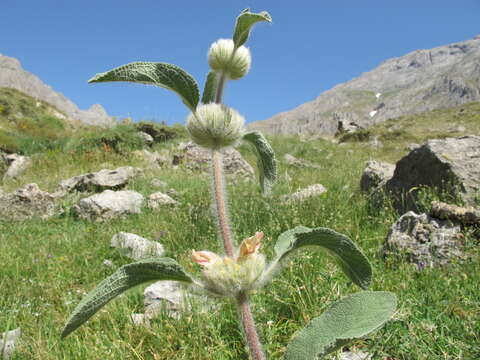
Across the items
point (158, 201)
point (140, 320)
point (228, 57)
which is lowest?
point (140, 320)

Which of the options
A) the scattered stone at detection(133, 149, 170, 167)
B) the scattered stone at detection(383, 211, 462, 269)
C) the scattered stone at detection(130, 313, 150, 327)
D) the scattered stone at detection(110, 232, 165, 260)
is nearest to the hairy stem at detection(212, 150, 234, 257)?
the scattered stone at detection(130, 313, 150, 327)

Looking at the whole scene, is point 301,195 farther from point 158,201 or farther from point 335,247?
point 335,247

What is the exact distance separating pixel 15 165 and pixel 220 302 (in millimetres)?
9017

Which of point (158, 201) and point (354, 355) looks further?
point (158, 201)

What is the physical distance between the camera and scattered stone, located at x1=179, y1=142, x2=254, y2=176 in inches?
322

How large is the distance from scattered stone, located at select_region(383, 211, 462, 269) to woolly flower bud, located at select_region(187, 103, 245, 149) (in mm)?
2226

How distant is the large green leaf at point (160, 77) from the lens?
909 mm

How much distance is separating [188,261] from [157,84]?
2526mm

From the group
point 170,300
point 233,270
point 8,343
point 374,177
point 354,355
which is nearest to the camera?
point 233,270

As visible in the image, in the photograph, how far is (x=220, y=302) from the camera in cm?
246

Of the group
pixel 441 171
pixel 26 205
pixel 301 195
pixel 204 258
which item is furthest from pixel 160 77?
pixel 26 205

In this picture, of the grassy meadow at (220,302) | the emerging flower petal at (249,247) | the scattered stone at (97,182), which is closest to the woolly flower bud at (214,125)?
A: the emerging flower petal at (249,247)

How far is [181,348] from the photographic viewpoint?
2.02 m

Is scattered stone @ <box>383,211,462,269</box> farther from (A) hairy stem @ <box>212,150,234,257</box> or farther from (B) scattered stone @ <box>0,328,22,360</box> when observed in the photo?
(B) scattered stone @ <box>0,328,22,360</box>
